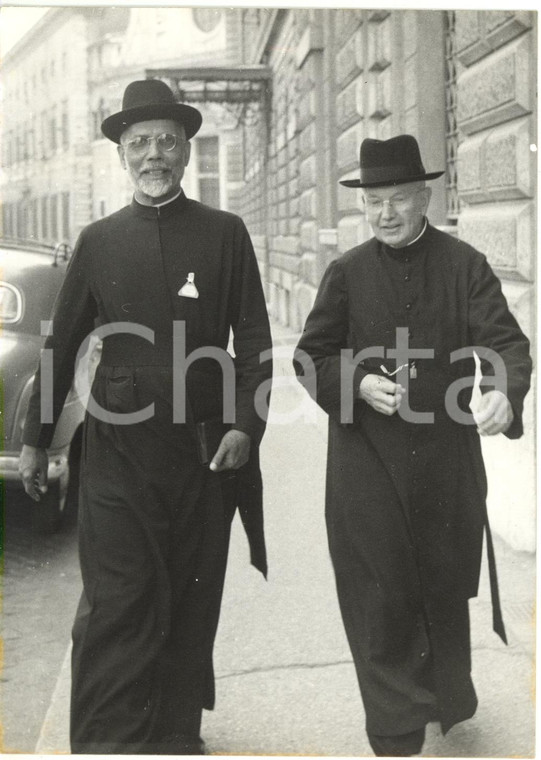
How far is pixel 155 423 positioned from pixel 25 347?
2.42ft

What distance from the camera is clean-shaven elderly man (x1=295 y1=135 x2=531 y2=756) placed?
3.22 m

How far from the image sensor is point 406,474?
129 inches

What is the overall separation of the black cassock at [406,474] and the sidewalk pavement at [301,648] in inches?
5.4

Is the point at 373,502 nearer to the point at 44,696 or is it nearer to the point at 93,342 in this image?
the point at 93,342

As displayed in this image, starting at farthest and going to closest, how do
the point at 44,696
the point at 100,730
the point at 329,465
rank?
the point at 44,696 < the point at 329,465 < the point at 100,730

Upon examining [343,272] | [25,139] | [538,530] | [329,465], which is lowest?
[538,530]

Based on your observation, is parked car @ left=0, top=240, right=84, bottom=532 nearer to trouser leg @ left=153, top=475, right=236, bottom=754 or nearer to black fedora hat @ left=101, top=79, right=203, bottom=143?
trouser leg @ left=153, top=475, right=236, bottom=754

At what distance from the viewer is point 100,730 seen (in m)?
3.20

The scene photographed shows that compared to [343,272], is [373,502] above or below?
below

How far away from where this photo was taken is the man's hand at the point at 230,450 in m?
3.20

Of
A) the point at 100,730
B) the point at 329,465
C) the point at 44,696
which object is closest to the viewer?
the point at 100,730

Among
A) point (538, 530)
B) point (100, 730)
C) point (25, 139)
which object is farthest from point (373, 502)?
point (25, 139)

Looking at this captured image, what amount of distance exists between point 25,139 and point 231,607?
1.66 meters

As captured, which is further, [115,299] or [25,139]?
[25,139]
